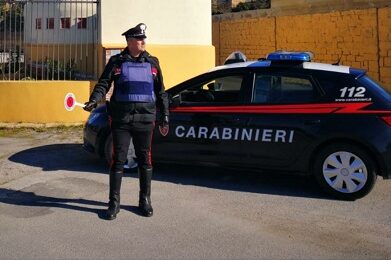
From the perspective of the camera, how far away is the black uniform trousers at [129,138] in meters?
5.01

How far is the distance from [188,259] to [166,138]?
2526mm

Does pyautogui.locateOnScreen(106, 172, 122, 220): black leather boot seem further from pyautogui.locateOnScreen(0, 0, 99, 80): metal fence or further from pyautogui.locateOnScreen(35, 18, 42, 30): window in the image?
pyautogui.locateOnScreen(35, 18, 42, 30): window

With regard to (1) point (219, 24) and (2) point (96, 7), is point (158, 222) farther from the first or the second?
(1) point (219, 24)

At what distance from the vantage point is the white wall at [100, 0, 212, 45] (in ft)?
35.3

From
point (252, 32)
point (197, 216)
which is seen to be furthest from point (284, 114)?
point (252, 32)

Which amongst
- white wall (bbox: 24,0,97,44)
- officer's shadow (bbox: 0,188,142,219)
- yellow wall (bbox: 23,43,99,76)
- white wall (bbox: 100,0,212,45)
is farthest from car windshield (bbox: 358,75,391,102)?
white wall (bbox: 24,0,97,44)

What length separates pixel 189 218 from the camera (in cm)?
514

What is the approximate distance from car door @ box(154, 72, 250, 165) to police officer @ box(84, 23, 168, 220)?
4.07ft

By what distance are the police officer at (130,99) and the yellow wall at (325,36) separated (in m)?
10.5

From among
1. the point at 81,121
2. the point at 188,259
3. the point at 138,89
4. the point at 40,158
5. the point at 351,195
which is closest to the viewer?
the point at 188,259

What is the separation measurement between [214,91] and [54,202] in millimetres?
2273

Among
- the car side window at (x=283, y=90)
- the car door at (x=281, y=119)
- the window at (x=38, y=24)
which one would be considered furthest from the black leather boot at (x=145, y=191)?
the window at (x=38, y=24)

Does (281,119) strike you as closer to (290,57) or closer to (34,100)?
(290,57)

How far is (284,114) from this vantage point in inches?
233
